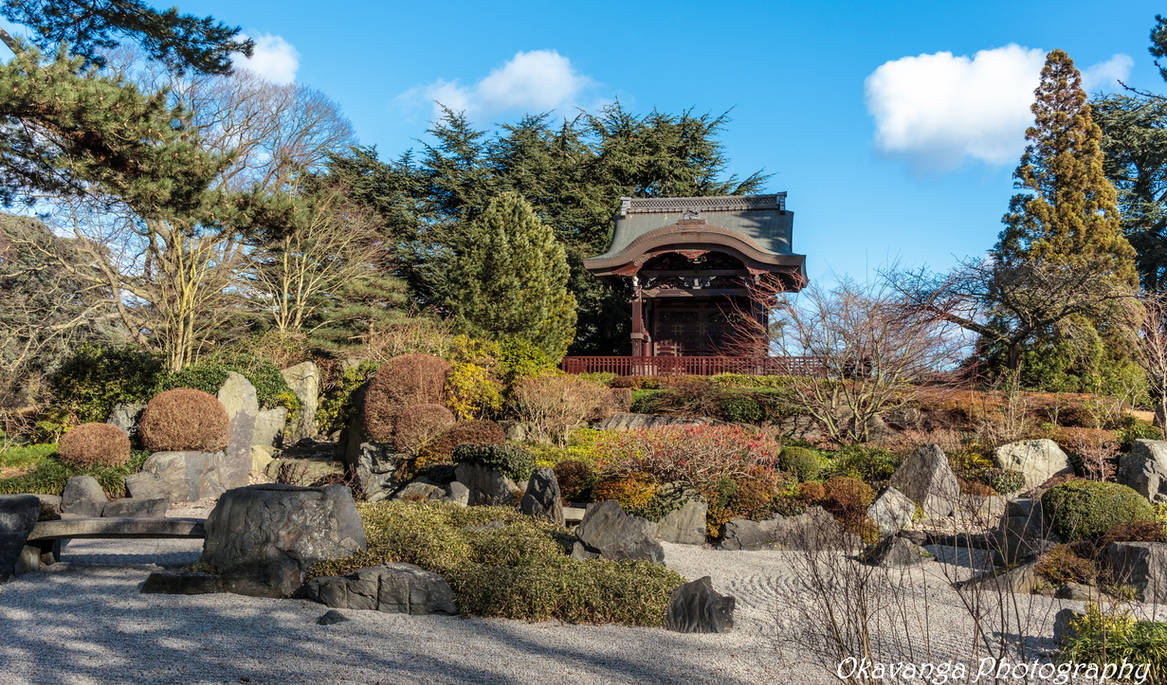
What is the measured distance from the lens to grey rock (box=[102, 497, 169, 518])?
9.73 meters

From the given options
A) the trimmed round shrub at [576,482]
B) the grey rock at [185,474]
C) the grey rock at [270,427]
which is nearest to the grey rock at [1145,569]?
the trimmed round shrub at [576,482]

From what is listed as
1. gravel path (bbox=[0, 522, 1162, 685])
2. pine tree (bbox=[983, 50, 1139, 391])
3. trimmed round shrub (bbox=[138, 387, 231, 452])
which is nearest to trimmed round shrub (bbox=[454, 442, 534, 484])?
gravel path (bbox=[0, 522, 1162, 685])

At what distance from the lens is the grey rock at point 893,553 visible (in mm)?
7371

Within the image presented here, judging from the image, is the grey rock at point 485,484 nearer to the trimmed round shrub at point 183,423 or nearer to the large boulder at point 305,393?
the trimmed round shrub at point 183,423

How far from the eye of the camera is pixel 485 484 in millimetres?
10141

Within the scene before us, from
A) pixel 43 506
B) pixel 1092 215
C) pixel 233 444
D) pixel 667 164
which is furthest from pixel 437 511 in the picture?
pixel 667 164

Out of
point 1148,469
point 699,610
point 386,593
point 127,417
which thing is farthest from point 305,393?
point 1148,469

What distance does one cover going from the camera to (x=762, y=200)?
23.7 meters

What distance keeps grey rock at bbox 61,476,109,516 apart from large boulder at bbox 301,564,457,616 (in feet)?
19.6

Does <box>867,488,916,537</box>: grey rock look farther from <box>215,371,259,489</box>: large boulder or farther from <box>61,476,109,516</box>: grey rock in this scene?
<box>215,371,259,489</box>: large boulder

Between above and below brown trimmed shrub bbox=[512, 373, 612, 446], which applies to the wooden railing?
above

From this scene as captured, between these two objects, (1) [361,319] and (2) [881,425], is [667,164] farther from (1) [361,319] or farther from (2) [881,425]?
(2) [881,425]

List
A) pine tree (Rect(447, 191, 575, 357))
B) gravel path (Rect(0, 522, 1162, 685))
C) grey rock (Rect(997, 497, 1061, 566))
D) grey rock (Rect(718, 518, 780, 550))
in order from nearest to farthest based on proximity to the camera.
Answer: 1. gravel path (Rect(0, 522, 1162, 685))
2. grey rock (Rect(997, 497, 1061, 566))
3. grey rock (Rect(718, 518, 780, 550))
4. pine tree (Rect(447, 191, 575, 357))

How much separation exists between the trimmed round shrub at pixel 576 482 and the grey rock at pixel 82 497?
19.5 ft
